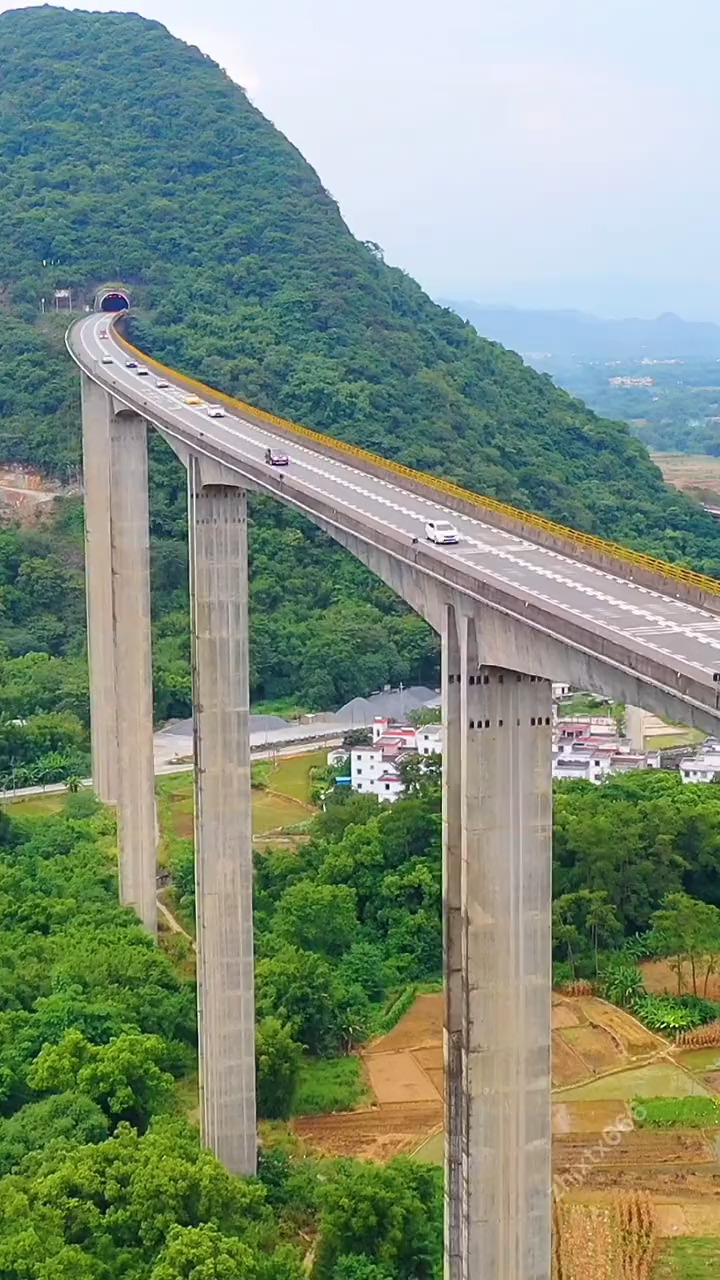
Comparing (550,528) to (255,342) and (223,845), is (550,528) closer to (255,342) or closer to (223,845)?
(223,845)

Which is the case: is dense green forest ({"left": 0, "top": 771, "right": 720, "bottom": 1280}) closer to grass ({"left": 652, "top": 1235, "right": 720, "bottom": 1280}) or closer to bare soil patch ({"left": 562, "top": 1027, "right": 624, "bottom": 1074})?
bare soil patch ({"left": 562, "top": 1027, "right": 624, "bottom": 1074})

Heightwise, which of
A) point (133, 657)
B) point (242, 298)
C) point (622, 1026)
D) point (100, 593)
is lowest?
point (622, 1026)

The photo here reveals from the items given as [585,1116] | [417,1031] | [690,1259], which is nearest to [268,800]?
[417,1031]

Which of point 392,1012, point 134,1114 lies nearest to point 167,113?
point 392,1012

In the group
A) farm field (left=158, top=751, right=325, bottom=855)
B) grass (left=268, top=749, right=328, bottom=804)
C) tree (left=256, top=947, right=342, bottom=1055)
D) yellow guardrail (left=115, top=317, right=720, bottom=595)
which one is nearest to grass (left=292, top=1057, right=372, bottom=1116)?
tree (left=256, top=947, right=342, bottom=1055)

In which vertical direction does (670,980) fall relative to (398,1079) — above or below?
above

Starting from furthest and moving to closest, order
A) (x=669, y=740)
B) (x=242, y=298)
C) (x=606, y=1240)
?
(x=242, y=298) < (x=669, y=740) < (x=606, y=1240)
